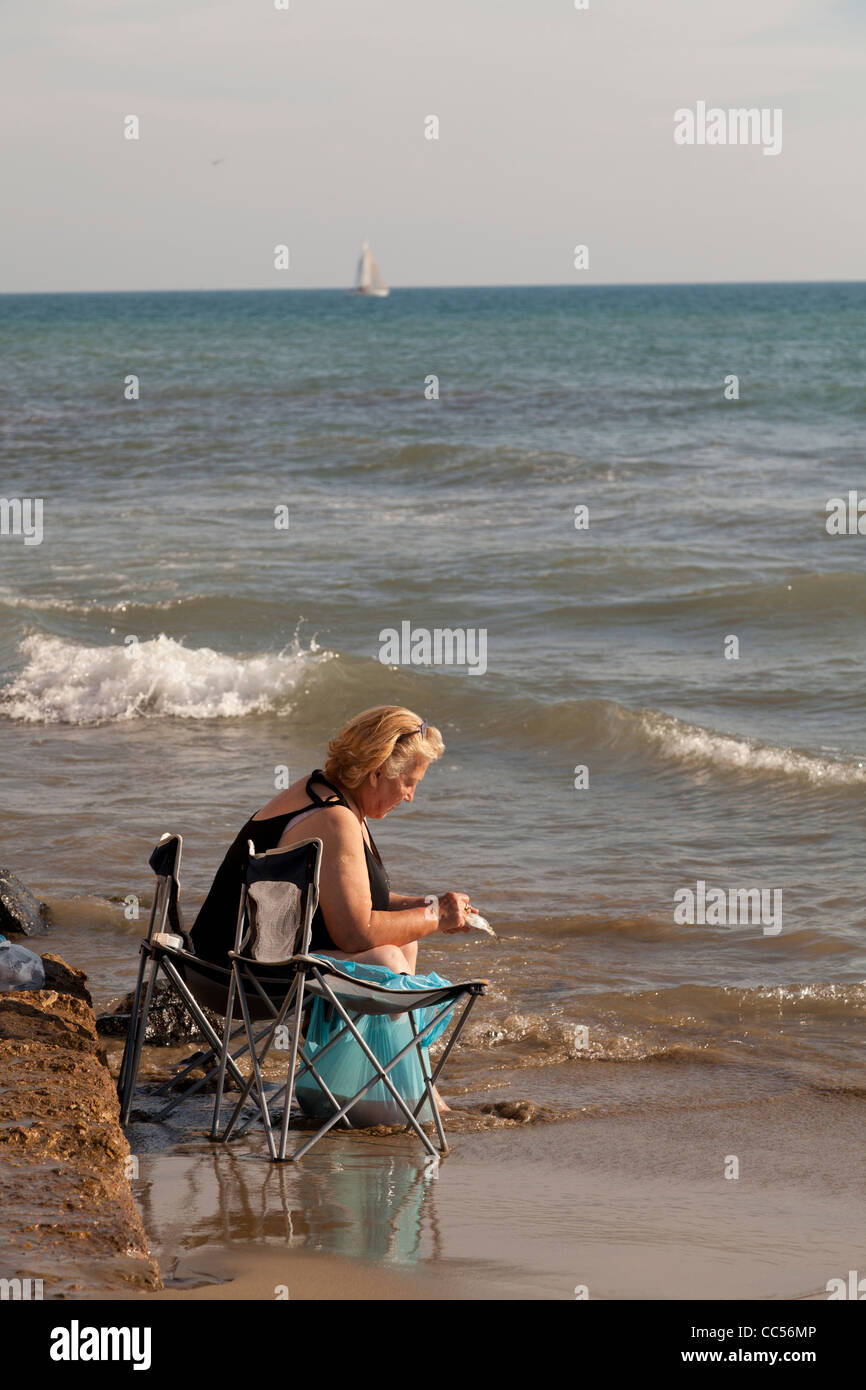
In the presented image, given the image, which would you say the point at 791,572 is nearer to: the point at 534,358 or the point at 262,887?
the point at 262,887

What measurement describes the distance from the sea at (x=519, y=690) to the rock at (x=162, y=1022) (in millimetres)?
441

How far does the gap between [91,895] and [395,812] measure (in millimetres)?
1987

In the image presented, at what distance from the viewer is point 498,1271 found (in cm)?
329

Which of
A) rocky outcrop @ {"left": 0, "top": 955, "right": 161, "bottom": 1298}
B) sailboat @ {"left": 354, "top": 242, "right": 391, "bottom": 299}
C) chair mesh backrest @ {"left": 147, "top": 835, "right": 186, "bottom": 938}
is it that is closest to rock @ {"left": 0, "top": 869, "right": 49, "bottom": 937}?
rocky outcrop @ {"left": 0, "top": 955, "right": 161, "bottom": 1298}

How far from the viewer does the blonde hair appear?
13.7 ft

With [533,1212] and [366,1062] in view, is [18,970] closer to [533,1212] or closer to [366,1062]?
[366,1062]

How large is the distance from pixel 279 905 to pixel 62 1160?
0.80 meters

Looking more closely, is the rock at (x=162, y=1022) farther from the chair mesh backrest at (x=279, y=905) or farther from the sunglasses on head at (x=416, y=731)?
the sunglasses on head at (x=416, y=731)

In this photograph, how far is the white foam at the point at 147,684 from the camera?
10.4 m

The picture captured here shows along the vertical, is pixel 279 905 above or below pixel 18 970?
above

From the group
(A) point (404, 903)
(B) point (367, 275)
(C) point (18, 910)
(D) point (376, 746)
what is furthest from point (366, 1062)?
(B) point (367, 275)

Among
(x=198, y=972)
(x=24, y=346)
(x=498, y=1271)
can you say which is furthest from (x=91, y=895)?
(x=24, y=346)

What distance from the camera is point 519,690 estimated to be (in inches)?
413

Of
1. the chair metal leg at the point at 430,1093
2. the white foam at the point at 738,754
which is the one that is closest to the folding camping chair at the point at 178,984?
the chair metal leg at the point at 430,1093
